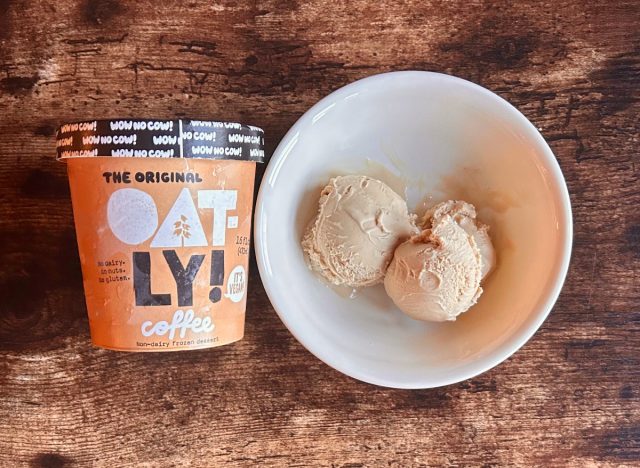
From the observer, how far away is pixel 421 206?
1190 mm

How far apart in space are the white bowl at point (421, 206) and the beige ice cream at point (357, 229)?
1.9 inches

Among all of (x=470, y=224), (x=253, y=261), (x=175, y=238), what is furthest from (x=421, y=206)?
(x=175, y=238)

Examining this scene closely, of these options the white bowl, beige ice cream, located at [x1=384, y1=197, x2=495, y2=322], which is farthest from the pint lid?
beige ice cream, located at [x1=384, y1=197, x2=495, y2=322]

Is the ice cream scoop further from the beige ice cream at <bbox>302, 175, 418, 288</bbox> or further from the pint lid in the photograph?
the pint lid

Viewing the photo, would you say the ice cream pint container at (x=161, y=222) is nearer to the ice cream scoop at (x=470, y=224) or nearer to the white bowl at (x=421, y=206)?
the white bowl at (x=421, y=206)

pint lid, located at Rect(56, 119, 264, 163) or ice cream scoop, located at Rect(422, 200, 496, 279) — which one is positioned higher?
pint lid, located at Rect(56, 119, 264, 163)

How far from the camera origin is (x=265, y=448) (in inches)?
49.4

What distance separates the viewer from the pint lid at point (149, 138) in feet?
2.98

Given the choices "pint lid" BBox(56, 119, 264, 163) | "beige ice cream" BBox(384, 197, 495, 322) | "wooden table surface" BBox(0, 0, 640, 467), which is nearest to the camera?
"pint lid" BBox(56, 119, 264, 163)

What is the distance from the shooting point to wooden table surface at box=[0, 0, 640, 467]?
1.18 metres

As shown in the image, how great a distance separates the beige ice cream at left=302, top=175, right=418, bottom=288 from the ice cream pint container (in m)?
0.14

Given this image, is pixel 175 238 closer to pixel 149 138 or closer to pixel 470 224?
pixel 149 138

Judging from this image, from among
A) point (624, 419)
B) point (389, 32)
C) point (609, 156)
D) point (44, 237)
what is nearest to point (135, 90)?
point (44, 237)

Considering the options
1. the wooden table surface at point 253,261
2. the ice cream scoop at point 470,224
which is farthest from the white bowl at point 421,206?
the wooden table surface at point 253,261
